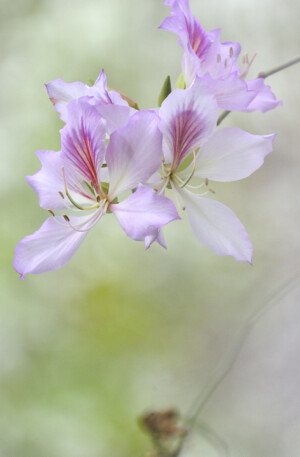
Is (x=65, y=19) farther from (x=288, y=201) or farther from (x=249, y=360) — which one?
(x=249, y=360)

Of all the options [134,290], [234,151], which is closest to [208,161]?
[234,151]

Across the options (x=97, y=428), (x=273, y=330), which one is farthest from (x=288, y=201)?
(x=97, y=428)

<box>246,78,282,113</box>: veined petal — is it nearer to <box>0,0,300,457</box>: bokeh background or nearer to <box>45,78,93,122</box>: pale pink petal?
<box>45,78,93,122</box>: pale pink petal

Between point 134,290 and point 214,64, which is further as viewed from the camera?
point 134,290

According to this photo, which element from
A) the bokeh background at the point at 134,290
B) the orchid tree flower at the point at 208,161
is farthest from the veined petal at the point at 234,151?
the bokeh background at the point at 134,290

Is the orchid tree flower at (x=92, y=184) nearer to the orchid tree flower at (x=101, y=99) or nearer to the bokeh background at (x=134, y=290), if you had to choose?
the orchid tree flower at (x=101, y=99)

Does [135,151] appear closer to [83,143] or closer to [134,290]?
Result: [83,143]

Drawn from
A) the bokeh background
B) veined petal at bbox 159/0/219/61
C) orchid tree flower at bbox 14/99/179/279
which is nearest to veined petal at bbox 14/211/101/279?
orchid tree flower at bbox 14/99/179/279
